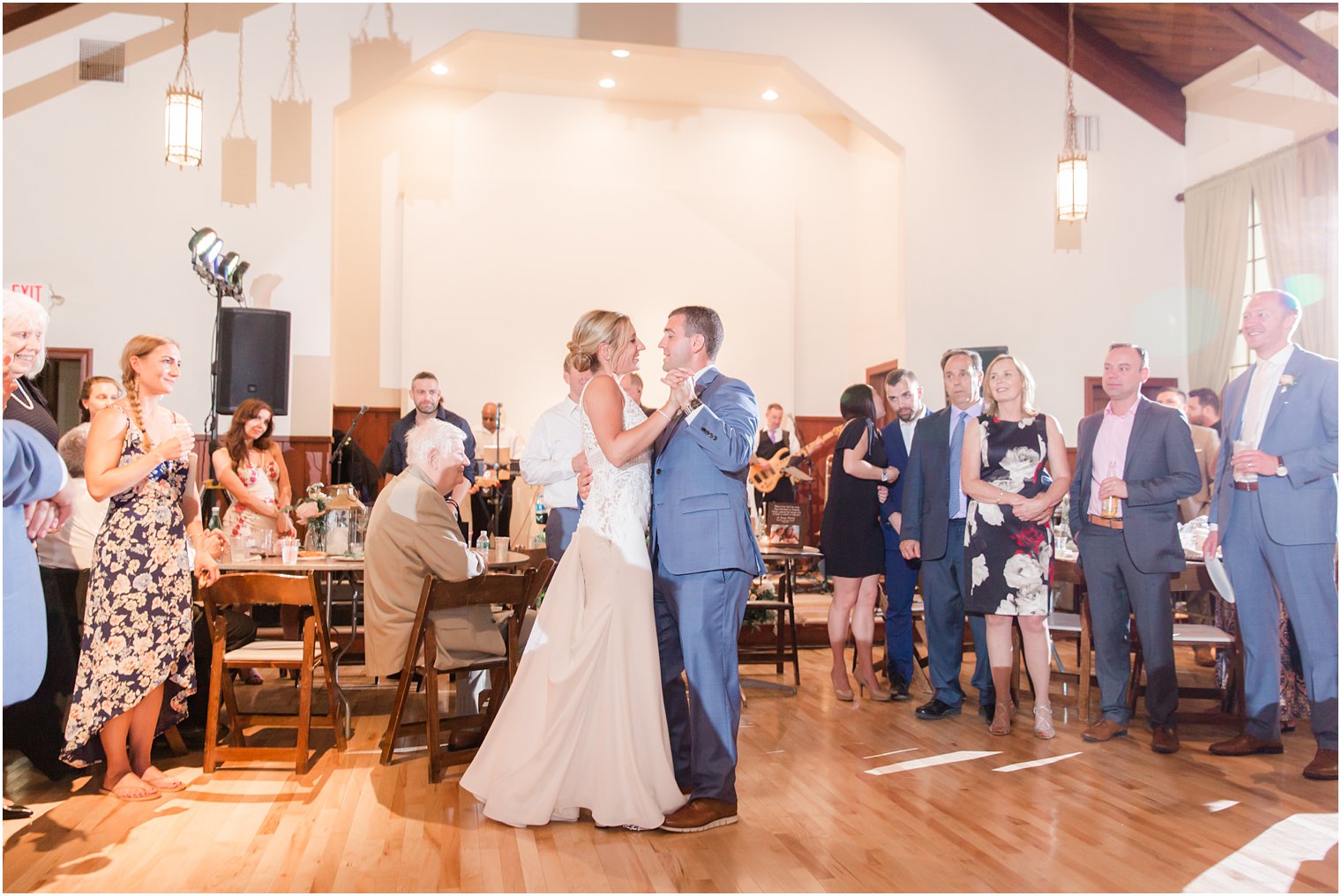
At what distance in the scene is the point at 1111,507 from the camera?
457 centimetres

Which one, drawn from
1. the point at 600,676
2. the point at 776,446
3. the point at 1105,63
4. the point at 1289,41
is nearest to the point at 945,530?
the point at 600,676

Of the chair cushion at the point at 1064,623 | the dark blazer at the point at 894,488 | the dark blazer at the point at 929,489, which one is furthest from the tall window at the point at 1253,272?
the dark blazer at the point at 929,489

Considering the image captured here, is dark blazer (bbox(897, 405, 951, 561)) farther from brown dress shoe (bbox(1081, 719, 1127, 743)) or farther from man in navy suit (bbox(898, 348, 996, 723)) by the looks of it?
brown dress shoe (bbox(1081, 719, 1127, 743))

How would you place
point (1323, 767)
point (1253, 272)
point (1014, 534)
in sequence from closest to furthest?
point (1323, 767)
point (1014, 534)
point (1253, 272)

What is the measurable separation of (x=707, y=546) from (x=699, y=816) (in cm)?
89

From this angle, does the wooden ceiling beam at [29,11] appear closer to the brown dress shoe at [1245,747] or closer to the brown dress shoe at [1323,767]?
the brown dress shoe at [1245,747]

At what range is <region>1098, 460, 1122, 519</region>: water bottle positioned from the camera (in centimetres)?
455

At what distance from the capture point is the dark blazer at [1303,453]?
4.04m

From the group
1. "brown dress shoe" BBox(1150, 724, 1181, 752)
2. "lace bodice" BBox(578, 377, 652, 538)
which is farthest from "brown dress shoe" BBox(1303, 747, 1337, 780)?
"lace bodice" BBox(578, 377, 652, 538)

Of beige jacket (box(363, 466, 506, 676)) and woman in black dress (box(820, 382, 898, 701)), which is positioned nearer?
beige jacket (box(363, 466, 506, 676))

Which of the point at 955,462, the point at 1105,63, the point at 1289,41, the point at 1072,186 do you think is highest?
the point at 1105,63

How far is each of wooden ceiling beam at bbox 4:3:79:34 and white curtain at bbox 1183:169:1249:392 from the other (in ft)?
32.3

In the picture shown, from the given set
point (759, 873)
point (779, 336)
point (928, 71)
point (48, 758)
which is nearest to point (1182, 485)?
point (759, 873)

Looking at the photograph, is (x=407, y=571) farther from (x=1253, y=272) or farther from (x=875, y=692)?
(x=1253, y=272)
